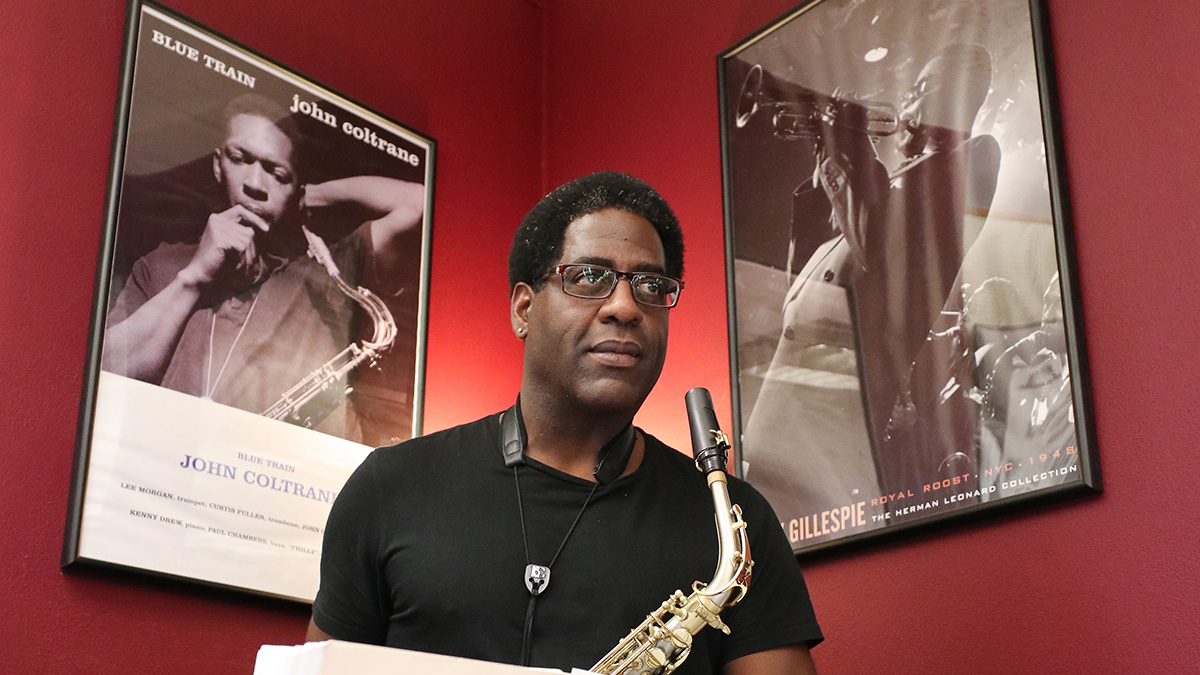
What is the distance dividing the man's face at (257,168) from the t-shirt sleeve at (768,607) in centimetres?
181

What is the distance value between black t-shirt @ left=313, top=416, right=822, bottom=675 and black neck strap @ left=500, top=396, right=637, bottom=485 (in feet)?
0.06

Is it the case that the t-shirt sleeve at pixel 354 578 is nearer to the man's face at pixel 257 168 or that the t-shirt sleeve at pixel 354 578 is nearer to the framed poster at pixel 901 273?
the framed poster at pixel 901 273

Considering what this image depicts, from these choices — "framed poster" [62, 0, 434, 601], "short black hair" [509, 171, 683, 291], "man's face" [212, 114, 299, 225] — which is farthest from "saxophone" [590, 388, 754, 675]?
"man's face" [212, 114, 299, 225]

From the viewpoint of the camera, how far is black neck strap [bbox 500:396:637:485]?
212cm

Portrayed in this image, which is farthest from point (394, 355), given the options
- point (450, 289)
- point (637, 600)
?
point (637, 600)

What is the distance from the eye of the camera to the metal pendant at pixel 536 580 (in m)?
1.92

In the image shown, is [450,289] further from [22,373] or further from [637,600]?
[637,600]

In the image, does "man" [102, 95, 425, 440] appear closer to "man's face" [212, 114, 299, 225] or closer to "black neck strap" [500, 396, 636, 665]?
"man's face" [212, 114, 299, 225]

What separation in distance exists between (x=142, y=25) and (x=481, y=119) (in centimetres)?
127

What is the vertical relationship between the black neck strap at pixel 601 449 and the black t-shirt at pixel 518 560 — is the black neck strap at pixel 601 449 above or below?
above

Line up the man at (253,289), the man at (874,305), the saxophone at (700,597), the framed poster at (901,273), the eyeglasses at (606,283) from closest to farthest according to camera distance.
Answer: the saxophone at (700,597)
the eyeglasses at (606,283)
the framed poster at (901,273)
the man at (874,305)
the man at (253,289)

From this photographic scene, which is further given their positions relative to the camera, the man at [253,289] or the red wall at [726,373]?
the man at [253,289]

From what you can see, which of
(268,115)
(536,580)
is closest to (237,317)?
(268,115)

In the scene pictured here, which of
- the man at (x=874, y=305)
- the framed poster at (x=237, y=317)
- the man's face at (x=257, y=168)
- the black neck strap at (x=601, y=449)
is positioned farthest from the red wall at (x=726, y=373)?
the black neck strap at (x=601, y=449)
